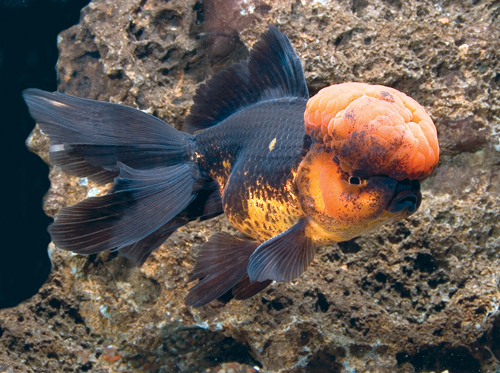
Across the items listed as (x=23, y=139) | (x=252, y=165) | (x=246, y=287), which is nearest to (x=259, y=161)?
(x=252, y=165)

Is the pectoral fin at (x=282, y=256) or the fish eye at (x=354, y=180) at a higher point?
the fish eye at (x=354, y=180)

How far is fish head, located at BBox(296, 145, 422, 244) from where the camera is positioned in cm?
126

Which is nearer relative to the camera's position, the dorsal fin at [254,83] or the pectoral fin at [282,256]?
the pectoral fin at [282,256]

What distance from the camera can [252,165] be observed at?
5.33ft

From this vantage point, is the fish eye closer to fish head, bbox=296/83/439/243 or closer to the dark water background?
fish head, bbox=296/83/439/243

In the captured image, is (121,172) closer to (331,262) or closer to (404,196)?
(404,196)

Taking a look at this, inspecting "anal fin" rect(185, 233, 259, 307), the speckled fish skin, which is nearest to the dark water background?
"anal fin" rect(185, 233, 259, 307)

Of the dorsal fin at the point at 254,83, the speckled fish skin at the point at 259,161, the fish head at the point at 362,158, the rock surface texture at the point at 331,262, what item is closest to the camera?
the fish head at the point at 362,158

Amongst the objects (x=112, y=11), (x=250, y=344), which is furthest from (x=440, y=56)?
(x=112, y=11)

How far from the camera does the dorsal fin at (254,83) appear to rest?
5.45 feet

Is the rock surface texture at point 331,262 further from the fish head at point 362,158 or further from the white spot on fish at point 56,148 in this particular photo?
the fish head at point 362,158

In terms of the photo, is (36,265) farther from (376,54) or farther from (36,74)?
(376,54)

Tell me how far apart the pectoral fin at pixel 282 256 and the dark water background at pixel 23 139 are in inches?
88.3

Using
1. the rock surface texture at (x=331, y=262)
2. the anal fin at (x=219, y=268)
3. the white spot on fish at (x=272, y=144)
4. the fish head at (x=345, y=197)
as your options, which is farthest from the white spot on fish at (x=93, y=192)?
the fish head at (x=345, y=197)
